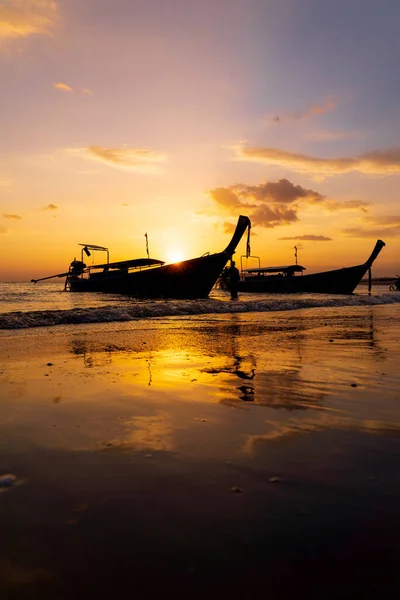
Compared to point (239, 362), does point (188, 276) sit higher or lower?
higher

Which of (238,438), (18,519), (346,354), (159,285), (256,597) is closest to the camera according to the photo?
(256,597)

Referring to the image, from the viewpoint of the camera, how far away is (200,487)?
270 cm

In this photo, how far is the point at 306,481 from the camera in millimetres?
2756

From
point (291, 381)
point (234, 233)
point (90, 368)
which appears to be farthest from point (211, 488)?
point (234, 233)

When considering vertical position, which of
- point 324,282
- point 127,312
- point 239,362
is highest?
point 324,282

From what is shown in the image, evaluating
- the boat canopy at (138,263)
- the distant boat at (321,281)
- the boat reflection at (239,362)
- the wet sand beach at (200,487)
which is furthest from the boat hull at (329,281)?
the wet sand beach at (200,487)

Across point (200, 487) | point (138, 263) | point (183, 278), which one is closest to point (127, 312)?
point (200, 487)

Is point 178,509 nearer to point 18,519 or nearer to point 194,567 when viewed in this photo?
point 194,567

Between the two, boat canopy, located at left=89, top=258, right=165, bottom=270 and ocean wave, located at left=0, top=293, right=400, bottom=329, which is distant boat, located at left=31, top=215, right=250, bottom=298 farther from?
ocean wave, located at left=0, top=293, right=400, bottom=329

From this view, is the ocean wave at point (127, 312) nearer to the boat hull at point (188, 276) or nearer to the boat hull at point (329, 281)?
the boat hull at point (188, 276)

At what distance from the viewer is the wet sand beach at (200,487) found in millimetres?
1873

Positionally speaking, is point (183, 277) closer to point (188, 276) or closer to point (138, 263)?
point (188, 276)

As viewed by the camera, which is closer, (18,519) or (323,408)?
(18,519)

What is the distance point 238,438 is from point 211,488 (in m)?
1.00
